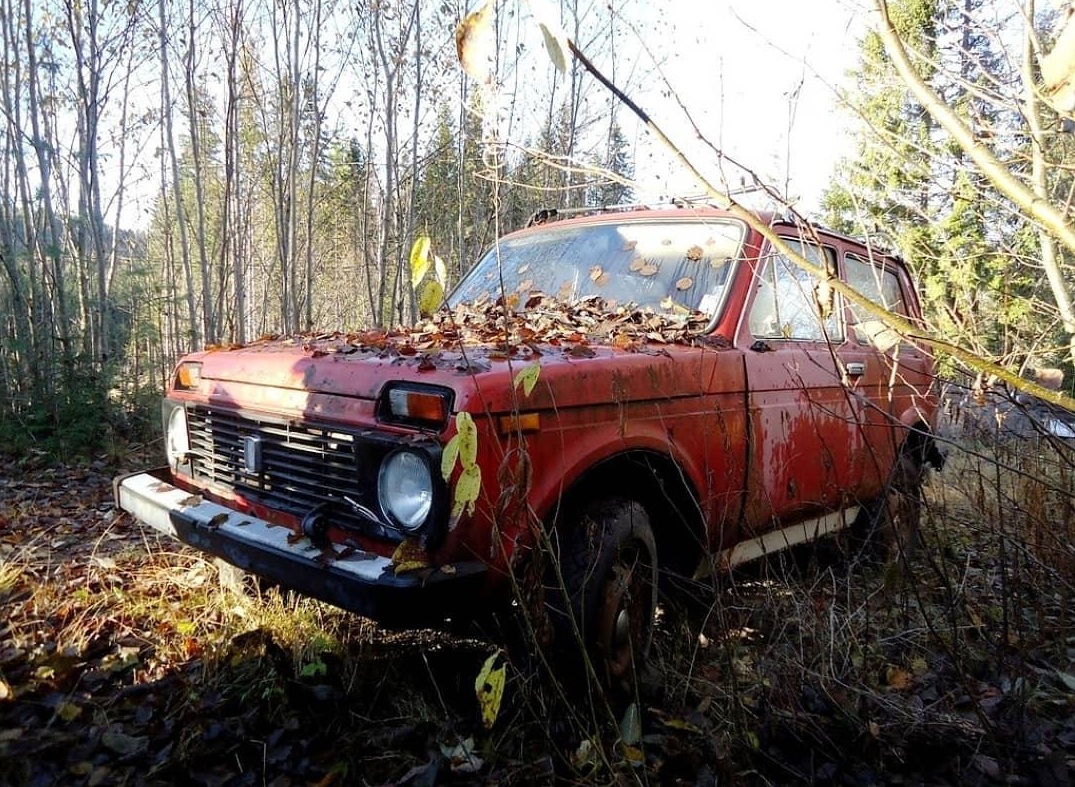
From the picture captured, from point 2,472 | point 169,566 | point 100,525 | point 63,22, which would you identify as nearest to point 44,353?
point 2,472

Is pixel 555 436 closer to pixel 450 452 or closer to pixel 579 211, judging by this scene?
pixel 450 452

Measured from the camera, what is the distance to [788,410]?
3.22 m

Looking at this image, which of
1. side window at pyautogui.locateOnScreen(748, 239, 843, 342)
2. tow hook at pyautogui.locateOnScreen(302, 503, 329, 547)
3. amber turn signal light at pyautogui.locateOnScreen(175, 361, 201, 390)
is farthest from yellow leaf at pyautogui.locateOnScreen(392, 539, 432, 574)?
side window at pyautogui.locateOnScreen(748, 239, 843, 342)

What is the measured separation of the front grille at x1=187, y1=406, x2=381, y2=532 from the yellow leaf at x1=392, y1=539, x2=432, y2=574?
22cm

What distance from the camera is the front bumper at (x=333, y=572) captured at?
1908 millimetres

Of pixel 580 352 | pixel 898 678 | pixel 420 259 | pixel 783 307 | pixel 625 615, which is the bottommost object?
pixel 898 678

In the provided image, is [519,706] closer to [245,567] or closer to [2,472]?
[245,567]

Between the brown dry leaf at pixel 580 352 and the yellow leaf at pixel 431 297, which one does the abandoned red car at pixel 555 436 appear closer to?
the brown dry leaf at pixel 580 352

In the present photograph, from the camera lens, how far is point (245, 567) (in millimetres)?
2266

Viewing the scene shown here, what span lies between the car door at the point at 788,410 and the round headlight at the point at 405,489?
156 cm

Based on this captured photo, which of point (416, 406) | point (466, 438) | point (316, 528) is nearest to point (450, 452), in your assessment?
point (466, 438)

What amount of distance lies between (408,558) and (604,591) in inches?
29.6

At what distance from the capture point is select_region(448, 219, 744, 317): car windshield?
3.12 metres

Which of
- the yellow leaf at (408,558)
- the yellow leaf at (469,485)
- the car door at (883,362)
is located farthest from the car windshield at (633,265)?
the yellow leaf at (469,485)
